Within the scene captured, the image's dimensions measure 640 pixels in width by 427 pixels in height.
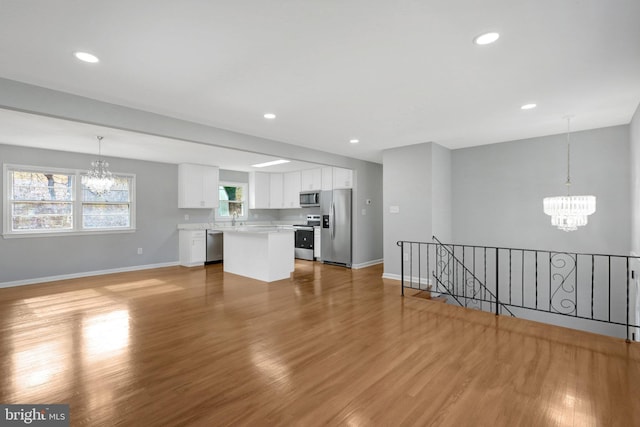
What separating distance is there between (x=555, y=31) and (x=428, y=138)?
3010 millimetres

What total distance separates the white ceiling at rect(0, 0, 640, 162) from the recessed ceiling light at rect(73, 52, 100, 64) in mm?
43

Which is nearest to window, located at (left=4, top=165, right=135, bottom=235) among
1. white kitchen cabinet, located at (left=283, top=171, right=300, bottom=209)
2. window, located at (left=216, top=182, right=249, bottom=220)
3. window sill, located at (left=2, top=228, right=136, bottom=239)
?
window sill, located at (left=2, top=228, right=136, bottom=239)

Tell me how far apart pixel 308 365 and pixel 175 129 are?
333cm

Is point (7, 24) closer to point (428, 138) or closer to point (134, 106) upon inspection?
point (134, 106)

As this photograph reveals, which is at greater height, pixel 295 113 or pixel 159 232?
pixel 295 113

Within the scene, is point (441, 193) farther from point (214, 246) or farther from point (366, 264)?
A: point (214, 246)

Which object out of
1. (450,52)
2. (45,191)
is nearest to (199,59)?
(450,52)

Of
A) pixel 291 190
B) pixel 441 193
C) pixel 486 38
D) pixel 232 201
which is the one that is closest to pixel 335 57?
pixel 486 38

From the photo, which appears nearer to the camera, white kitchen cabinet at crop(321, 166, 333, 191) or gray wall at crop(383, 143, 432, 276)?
gray wall at crop(383, 143, 432, 276)

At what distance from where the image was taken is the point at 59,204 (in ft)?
19.7

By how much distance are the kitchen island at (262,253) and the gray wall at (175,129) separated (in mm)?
1576

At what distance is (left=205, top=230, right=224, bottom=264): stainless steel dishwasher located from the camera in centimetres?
753

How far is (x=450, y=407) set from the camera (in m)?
2.00

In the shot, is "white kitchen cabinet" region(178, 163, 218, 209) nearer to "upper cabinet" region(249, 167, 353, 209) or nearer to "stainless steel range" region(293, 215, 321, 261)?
"upper cabinet" region(249, 167, 353, 209)
